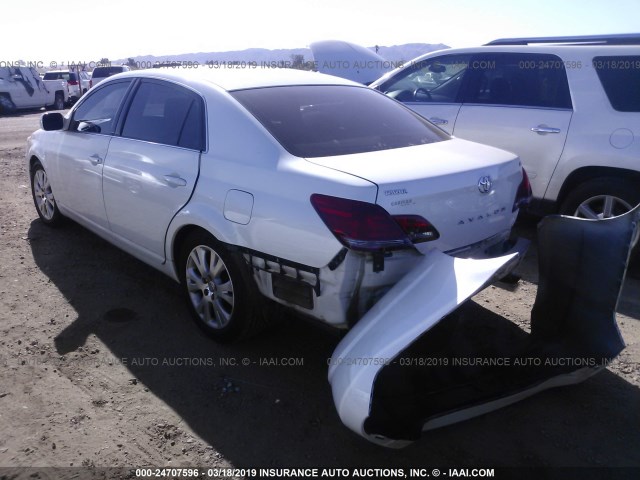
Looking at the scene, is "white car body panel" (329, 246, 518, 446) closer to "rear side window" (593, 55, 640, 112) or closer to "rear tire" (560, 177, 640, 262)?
"rear tire" (560, 177, 640, 262)

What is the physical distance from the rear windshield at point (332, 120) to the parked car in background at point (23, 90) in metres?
19.8

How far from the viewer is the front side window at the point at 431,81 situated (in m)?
5.51

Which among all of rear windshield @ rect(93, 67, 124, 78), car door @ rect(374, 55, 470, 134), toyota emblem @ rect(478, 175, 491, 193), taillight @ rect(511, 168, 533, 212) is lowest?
rear windshield @ rect(93, 67, 124, 78)

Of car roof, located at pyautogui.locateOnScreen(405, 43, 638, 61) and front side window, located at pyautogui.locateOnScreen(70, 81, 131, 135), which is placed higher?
car roof, located at pyautogui.locateOnScreen(405, 43, 638, 61)

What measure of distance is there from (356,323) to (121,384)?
1436 mm

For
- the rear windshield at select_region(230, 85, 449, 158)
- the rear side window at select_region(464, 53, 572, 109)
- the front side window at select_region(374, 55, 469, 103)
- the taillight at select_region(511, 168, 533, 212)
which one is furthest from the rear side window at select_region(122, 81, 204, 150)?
the rear side window at select_region(464, 53, 572, 109)

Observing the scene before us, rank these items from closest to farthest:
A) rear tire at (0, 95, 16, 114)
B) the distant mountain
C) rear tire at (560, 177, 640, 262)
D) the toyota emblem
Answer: the toyota emblem, rear tire at (560, 177, 640, 262), the distant mountain, rear tire at (0, 95, 16, 114)

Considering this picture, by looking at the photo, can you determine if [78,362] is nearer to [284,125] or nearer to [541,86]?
[284,125]

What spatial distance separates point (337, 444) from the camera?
2561 millimetres

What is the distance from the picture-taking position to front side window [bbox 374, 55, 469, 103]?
5.51 m

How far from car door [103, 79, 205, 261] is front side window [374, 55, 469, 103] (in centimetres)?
302

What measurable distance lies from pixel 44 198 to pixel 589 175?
205 inches

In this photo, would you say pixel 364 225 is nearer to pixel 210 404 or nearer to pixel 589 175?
pixel 210 404

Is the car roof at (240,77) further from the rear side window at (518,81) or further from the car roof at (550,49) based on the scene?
the car roof at (550,49)
